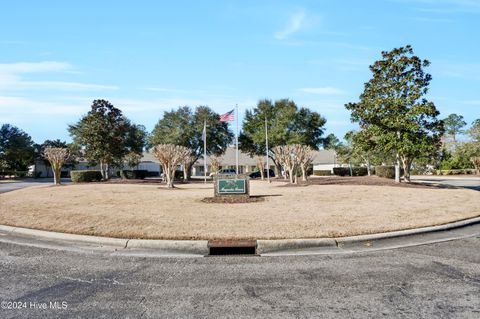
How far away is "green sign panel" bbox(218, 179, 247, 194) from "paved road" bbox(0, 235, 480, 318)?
7944mm

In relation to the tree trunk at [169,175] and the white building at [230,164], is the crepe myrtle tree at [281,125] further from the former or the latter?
the white building at [230,164]

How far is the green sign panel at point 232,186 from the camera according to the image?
1454 cm

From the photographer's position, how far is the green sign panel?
1454cm

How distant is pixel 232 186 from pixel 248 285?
31.4ft

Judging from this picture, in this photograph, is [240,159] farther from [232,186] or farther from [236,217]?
[236,217]

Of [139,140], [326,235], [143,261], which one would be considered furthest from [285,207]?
[139,140]

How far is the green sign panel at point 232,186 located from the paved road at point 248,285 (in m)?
7.94

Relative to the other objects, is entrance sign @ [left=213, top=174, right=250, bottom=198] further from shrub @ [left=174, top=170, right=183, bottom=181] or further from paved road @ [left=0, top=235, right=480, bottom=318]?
shrub @ [left=174, top=170, right=183, bottom=181]

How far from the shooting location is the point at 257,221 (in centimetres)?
928

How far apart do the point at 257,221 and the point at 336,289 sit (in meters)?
4.50

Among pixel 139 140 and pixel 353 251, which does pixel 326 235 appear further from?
pixel 139 140

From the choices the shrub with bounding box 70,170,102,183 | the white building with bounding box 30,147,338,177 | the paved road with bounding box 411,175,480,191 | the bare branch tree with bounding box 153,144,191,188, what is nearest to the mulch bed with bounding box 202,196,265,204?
the bare branch tree with bounding box 153,144,191,188

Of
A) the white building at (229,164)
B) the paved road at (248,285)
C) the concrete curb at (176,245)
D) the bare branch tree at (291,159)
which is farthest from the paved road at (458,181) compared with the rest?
the white building at (229,164)

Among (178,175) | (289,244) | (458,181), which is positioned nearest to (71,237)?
(289,244)
